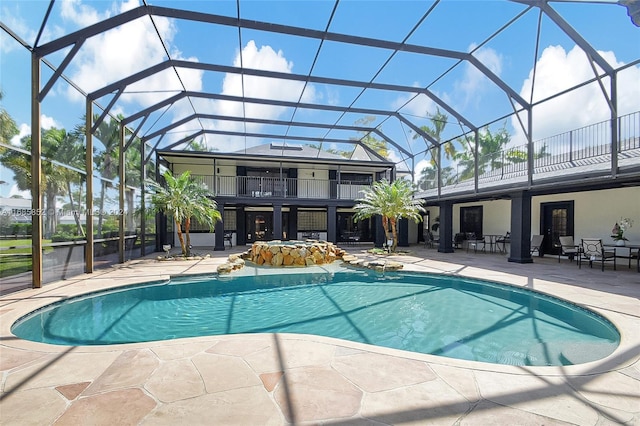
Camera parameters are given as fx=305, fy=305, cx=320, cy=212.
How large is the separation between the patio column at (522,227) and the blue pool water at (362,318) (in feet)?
14.4

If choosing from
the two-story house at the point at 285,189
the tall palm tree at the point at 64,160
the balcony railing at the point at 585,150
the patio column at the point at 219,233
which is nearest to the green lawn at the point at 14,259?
the tall palm tree at the point at 64,160

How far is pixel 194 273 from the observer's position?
8359 millimetres

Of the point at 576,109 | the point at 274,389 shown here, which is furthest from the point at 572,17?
the point at 274,389

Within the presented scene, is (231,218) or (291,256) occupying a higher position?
(231,218)

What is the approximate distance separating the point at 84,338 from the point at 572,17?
11.8 metres

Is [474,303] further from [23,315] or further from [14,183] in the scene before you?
[14,183]

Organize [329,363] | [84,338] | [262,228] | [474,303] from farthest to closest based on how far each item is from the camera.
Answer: [262,228], [474,303], [84,338], [329,363]

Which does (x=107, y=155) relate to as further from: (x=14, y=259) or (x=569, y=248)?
(x=569, y=248)

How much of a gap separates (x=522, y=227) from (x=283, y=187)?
11.5 m

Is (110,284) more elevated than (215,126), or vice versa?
(215,126)

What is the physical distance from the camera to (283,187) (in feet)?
56.7

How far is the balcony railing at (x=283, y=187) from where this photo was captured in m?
16.6

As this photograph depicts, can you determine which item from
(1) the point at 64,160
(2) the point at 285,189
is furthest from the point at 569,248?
(1) the point at 64,160

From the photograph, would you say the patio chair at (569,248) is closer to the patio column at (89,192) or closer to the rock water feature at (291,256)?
the rock water feature at (291,256)
